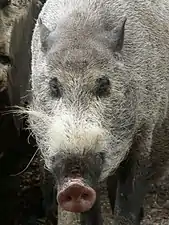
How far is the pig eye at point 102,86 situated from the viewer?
5.74 m

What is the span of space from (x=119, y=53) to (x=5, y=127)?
1.86 meters

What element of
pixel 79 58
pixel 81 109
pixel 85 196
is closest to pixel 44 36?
pixel 79 58

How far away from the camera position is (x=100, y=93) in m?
5.76

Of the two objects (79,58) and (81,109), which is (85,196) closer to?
(81,109)

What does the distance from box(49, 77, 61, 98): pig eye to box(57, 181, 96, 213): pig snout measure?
2.27 feet

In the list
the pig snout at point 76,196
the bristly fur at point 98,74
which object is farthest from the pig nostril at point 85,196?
the bristly fur at point 98,74

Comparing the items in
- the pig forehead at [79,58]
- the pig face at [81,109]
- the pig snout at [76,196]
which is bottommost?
the pig snout at [76,196]

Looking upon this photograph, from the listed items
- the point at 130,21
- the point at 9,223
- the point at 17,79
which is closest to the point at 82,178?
the point at 130,21

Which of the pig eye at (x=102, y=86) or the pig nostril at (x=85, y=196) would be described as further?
the pig eye at (x=102, y=86)

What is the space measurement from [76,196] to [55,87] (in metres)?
0.77

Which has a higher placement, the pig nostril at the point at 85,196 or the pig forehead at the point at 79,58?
the pig forehead at the point at 79,58

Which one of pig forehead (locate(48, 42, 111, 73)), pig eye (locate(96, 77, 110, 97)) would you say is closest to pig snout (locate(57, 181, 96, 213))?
pig eye (locate(96, 77, 110, 97))

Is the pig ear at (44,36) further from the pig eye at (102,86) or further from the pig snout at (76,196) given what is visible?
the pig snout at (76,196)

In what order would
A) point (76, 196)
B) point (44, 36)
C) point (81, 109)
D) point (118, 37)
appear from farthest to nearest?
point (44, 36)
point (118, 37)
point (81, 109)
point (76, 196)
